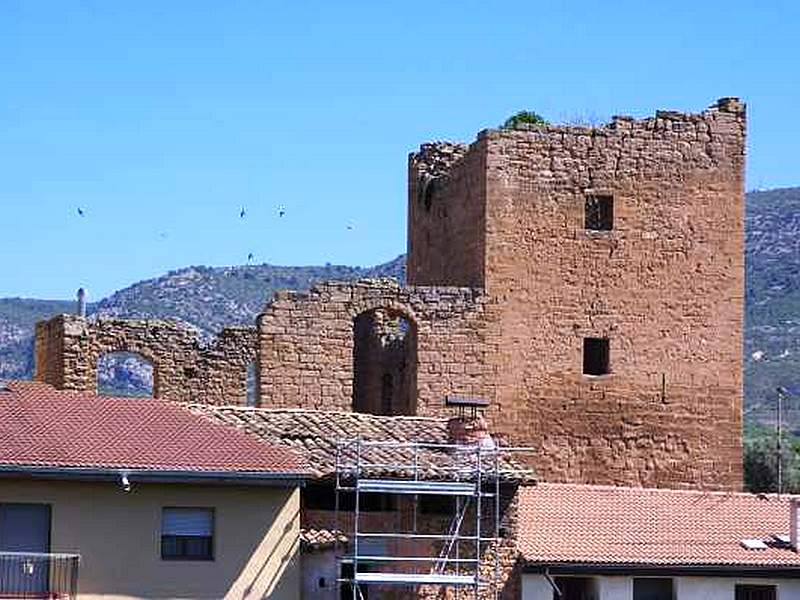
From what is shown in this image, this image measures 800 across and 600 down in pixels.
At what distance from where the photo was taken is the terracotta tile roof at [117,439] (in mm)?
39531

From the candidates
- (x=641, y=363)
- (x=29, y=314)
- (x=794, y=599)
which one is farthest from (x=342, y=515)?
(x=29, y=314)

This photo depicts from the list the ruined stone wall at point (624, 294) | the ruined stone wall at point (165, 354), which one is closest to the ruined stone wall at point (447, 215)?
the ruined stone wall at point (624, 294)

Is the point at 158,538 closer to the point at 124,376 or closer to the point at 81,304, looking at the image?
the point at 81,304

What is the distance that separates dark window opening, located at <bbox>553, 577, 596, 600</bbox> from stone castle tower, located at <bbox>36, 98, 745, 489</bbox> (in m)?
7.01

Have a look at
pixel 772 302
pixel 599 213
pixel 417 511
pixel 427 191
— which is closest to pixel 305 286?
pixel 772 302

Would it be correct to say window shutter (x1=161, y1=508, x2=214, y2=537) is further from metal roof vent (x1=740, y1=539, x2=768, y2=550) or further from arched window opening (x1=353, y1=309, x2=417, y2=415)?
arched window opening (x1=353, y1=309, x2=417, y2=415)

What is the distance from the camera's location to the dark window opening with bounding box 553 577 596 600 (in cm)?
4497

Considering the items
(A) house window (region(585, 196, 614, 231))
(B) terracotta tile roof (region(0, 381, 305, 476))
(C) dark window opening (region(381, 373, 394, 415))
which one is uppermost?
(A) house window (region(585, 196, 614, 231))

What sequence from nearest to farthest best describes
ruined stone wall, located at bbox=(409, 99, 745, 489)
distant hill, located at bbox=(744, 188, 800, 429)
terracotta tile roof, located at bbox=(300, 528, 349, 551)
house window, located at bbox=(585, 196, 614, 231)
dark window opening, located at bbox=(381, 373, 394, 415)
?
terracotta tile roof, located at bbox=(300, 528, 349, 551)
ruined stone wall, located at bbox=(409, 99, 745, 489)
house window, located at bbox=(585, 196, 614, 231)
dark window opening, located at bbox=(381, 373, 394, 415)
distant hill, located at bbox=(744, 188, 800, 429)

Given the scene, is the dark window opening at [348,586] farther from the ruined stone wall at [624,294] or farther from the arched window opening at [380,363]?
the arched window opening at [380,363]

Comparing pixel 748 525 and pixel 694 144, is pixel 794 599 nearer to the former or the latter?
pixel 748 525

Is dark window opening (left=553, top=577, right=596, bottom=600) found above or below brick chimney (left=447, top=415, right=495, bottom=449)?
below

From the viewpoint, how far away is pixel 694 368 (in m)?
53.7

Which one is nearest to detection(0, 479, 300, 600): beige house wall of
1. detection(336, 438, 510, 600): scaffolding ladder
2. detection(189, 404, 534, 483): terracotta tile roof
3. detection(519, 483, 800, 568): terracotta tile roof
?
detection(189, 404, 534, 483): terracotta tile roof
